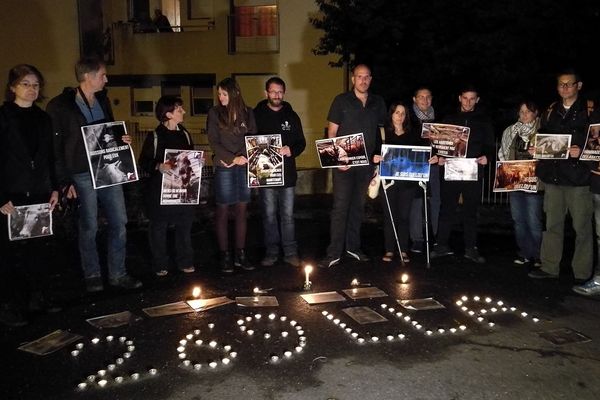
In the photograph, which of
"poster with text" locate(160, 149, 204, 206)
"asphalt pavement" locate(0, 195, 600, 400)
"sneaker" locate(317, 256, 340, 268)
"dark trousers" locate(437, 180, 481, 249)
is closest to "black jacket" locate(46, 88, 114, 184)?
"poster with text" locate(160, 149, 204, 206)

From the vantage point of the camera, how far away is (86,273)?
20.1 feet

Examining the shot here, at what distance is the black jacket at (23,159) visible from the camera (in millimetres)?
5113

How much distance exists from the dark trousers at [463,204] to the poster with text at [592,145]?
1472 mm

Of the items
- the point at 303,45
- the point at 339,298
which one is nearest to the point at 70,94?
the point at 339,298

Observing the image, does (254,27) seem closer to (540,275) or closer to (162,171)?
(162,171)

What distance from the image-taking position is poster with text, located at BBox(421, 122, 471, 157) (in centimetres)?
693

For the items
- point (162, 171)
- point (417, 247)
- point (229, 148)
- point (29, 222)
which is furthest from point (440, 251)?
point (29, 222)

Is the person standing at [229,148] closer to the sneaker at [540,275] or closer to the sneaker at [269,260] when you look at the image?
the sneaker at [269,260]

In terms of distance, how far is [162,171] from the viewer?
6418 mm

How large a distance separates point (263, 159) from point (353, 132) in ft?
3.68

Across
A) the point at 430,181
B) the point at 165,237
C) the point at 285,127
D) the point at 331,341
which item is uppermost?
the point at 285,127

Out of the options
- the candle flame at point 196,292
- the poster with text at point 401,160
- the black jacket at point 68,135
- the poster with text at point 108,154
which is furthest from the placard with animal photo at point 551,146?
the black jacket at point 68,135

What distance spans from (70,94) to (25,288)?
1935 millimetres

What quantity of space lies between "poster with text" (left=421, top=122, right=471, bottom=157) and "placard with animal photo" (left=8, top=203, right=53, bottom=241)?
14.4ft
